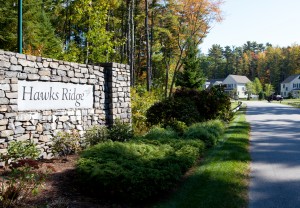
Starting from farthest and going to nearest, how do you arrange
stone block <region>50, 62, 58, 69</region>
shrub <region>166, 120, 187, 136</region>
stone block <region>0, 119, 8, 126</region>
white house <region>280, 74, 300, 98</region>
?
white house <region>280, 74, 300, 98</region> → shrub <region>166, 120, 187, 136</region> → stone block <region>50, 62, 58, 69</region> → stone block <region>0, 119, 8, 126</region>

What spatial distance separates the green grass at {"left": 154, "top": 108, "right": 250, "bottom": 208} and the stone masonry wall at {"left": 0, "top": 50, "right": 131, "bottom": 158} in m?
3.59

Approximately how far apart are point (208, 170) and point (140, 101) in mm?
9276

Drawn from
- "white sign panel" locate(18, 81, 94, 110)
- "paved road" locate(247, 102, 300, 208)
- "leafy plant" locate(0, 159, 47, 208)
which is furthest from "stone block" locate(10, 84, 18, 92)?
"paved road" locate(247, 102, 300, 208)

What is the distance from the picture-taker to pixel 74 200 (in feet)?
16.5

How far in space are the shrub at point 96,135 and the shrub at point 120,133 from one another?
185 mm

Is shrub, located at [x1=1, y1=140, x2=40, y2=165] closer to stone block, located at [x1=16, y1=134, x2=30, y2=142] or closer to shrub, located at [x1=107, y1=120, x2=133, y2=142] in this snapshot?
stone block, located at [x1=16, y1=134, x2=30, y2=142]

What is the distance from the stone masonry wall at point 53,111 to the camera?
6.83m

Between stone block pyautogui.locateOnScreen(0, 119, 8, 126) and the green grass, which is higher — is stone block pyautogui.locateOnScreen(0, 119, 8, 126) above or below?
above

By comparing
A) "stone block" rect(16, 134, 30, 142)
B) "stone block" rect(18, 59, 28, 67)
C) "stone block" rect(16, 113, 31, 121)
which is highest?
"stone block" rect(18, 59, 28, 67)

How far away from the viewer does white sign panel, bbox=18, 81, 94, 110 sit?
7.28 metres

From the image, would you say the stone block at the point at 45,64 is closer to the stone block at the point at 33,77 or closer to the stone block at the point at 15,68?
the stone block at the point at 33,77

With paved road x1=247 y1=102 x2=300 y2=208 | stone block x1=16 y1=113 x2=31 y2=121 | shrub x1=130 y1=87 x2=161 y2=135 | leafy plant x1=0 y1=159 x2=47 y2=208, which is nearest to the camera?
leafy plant x1=0 y1=159 x2=47 y2=208

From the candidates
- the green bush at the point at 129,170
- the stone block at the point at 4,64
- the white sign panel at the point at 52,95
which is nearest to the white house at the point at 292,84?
the white sign panel at the point at 52,95

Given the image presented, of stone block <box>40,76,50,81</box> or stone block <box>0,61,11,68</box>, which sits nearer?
stone block <box>0,61,11,68</box>
